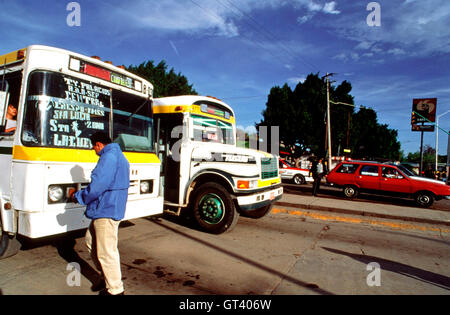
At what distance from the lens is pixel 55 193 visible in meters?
3.73

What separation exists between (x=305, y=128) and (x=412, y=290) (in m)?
26.8

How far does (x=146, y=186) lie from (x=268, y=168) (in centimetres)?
273

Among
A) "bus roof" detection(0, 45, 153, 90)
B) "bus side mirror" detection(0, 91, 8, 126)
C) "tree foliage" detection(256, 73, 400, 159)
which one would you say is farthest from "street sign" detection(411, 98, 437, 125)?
"bus side mirror" detection(0, 91, 8, 126)

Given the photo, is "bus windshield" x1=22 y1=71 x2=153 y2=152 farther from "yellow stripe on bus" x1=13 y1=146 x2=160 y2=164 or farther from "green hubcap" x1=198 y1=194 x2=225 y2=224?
"green hubcap" x1=198 y1=194 x2=225 y2=224

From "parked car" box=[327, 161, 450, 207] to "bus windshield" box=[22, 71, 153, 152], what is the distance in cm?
1094

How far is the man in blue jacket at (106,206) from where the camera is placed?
2838 mm

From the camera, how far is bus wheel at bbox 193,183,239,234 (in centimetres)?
545

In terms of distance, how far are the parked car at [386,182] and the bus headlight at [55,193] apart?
40.6 feet

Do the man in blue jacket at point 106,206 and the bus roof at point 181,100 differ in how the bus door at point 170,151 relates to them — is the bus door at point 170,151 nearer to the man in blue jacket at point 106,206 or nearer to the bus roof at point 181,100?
the bus roof at point 181,100

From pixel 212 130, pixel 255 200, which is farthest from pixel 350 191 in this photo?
pixel 212 130
